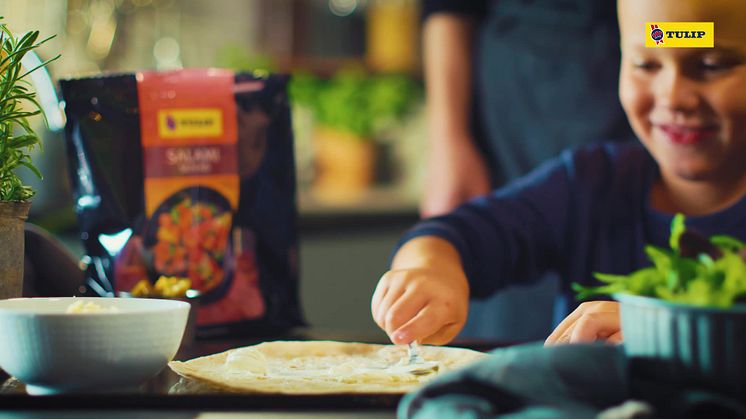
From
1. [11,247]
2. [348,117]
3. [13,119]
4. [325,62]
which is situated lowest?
[11,247]

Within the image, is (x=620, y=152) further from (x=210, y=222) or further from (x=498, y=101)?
(x=210, y=222)

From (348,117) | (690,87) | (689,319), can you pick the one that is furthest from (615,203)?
(348,117)

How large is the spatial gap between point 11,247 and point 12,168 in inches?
2.6

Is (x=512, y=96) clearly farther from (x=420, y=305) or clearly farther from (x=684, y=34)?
(x=420, y=305)

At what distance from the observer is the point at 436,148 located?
5.93 feet

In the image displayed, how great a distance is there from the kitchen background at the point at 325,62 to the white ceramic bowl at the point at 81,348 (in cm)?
225

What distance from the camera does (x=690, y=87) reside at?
40.5 inches

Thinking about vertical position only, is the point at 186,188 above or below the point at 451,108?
below

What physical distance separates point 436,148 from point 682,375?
1.31 m

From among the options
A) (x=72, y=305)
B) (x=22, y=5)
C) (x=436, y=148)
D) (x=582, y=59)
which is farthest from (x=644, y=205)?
(x=22, y=5)

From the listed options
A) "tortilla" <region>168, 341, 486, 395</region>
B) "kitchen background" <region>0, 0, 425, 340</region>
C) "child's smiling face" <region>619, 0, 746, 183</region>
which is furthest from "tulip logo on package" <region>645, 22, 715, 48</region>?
"kitchen background" <region>0, 0, 425, 340</region>

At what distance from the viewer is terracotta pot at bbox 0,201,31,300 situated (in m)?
0.72

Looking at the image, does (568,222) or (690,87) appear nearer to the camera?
Answer: (690,87)

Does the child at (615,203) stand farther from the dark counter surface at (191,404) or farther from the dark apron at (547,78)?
the dark apron at (547,78)
